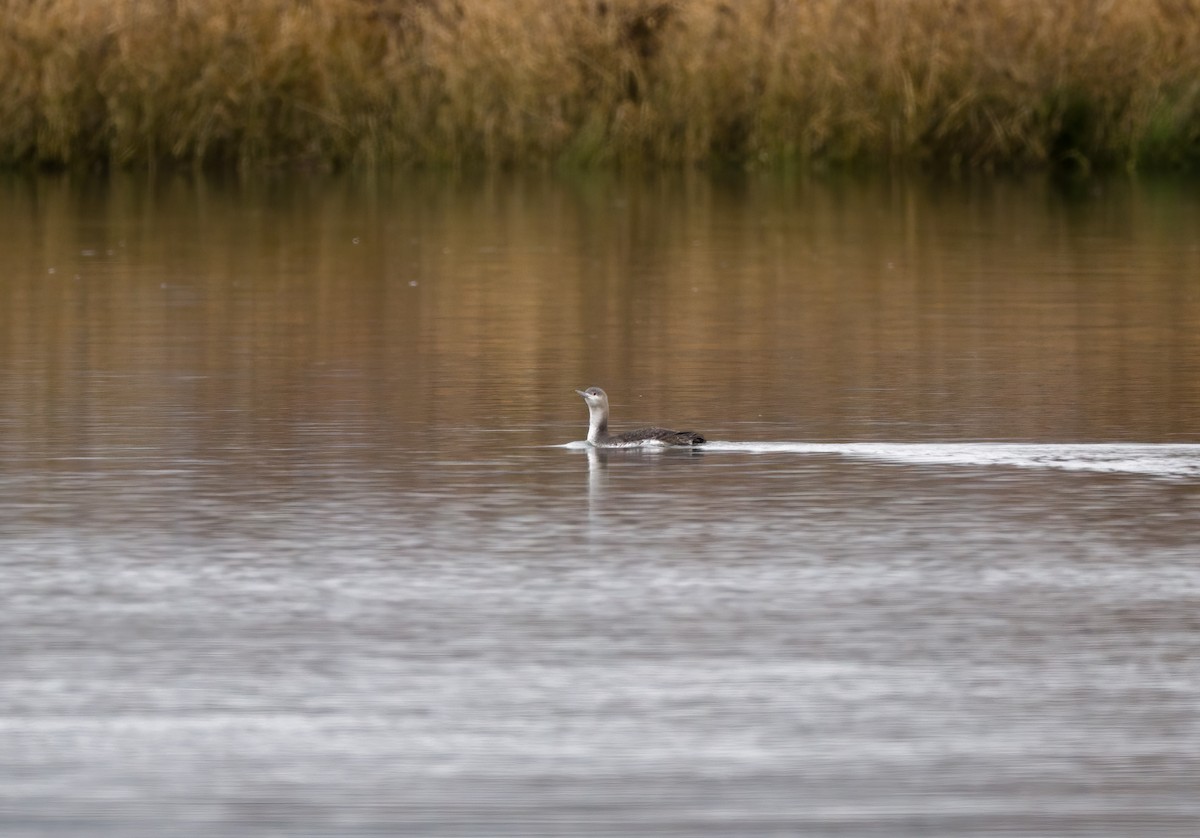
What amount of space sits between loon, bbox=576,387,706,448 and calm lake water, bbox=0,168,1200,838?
0.07m

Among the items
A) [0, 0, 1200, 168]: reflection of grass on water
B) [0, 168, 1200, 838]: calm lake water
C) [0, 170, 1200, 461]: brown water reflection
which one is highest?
[0, 0, 1200, 168]: reflection of grass on water

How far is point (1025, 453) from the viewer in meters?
11.5

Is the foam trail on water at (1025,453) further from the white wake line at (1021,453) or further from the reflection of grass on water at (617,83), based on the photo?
the reflection of grass on water at (617,83)

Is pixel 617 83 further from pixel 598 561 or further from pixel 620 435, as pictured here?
pixel 598 561

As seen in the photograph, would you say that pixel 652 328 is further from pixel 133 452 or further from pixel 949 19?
pixel 949 19

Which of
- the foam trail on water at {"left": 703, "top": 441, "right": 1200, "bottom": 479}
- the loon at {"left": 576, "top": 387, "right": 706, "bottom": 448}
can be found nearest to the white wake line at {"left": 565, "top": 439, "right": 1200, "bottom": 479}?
the foam trail on water at {"left": 703, "top": 441, "right": 1200, "bottom": 479}

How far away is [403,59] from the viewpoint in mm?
32344

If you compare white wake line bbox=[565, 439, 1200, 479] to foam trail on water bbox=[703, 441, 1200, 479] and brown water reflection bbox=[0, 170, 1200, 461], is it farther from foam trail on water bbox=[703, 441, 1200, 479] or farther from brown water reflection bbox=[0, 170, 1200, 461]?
brown water reflection bbox=[0, 170, 1200, 461]

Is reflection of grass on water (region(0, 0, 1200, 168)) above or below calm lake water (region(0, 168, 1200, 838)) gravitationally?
above

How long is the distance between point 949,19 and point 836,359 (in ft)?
55.0

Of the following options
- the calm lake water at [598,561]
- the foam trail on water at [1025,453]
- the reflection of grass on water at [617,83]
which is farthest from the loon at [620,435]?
the reflection of grass on water at [617,83]

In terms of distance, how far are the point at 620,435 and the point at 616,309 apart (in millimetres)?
6399

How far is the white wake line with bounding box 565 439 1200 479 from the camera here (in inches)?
436

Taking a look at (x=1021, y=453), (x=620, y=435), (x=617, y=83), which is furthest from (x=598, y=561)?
(x=617, y=83)
